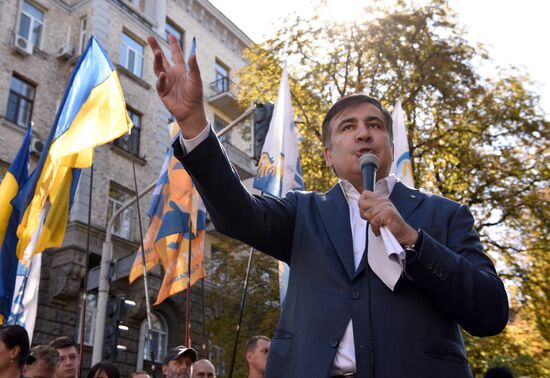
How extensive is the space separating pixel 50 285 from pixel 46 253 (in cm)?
95

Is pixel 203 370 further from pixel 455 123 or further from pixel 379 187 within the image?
pixel 455 123

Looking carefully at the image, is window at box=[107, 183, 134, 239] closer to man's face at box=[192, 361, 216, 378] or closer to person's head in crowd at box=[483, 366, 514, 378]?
man's face at box=[192, 361, 216, 378]

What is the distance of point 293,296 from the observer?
7.31 feet

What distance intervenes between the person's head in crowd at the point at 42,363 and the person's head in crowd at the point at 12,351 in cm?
78

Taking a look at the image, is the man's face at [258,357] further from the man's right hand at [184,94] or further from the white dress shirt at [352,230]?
the man's right hand at [184,94]

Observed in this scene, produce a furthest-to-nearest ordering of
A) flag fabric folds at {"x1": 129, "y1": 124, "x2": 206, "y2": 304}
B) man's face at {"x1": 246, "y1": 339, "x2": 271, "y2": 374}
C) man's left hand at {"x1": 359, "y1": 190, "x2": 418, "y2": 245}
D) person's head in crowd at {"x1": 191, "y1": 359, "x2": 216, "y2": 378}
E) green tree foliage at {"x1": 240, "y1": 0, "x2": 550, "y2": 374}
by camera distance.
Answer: green tree foliage at {"x1": 240, "y1": 0, "x2": 550, "y2": 374} → flag fabric folds at {"x1": 129, "y1": 124, "x2": 206, "y2": 304} → person's head in crowd at {"x1": 191, "y1": 359, "x2": 216, "y2": 378} → man's face at {"x1": 246, "y1": 339, "x2": 271, "y2": 374} → man's left hand at {"x1": 359, "y1": 190, "x2": 418, "y2": 245}

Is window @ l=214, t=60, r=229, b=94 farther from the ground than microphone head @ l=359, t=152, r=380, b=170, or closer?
farther from the ground

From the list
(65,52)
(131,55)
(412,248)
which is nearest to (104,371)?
(412,248)

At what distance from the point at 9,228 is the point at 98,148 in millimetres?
12002

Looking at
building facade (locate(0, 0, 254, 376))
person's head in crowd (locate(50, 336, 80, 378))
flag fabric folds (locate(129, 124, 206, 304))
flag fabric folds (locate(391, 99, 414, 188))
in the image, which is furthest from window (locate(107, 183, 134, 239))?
person's head in crowd (locate(50, 336, 80, 378))

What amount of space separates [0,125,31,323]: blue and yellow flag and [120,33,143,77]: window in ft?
45.2

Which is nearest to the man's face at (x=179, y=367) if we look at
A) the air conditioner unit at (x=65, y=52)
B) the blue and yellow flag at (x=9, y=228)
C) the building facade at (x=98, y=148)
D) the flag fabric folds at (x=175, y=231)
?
the blue and yellow flag at (x=9, y=228)

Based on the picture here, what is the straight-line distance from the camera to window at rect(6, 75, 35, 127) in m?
18.5

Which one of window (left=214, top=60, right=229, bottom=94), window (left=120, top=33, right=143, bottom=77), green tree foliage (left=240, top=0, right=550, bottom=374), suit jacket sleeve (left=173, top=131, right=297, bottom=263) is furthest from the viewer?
window (left=214, top=60, right=229, bottom=94)
